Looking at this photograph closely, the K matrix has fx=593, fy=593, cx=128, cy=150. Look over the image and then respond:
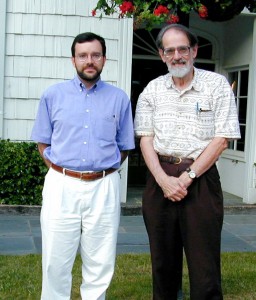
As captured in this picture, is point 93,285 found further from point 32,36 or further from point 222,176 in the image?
point 222,176

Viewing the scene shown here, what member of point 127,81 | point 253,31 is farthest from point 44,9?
point 253,31

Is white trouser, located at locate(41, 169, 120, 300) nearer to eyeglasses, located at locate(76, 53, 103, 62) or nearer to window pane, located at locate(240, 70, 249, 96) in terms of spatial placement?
eyeglasses, located at locate(76, 53, 103, 62)

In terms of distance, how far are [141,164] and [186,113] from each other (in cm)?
731

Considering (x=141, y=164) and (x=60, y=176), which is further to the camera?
(x=141, y=164)

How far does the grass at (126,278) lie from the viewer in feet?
17.0

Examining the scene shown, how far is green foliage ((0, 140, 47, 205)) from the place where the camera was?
8.55m

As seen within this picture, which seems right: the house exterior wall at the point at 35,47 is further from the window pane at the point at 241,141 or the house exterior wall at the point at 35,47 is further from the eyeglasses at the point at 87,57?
the eyeglasses at the point at 87,57

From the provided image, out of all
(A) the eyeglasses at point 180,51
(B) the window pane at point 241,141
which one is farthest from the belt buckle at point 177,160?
(B) the window pane at point 241,141

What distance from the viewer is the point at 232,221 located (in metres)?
8.90

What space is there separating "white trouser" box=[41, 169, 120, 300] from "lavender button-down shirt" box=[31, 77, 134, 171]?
14cm

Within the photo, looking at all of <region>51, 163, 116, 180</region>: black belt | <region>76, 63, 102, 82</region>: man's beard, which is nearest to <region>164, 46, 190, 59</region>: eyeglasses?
<region>76, 63, 102, 82</region>: man's beard

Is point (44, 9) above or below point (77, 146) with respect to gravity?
above

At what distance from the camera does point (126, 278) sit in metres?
5.64

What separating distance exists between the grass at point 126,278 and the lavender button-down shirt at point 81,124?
156 centimetres
